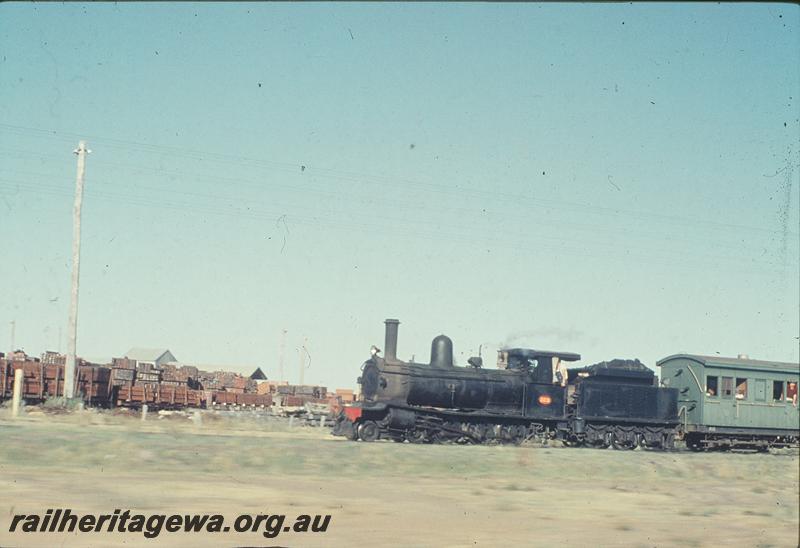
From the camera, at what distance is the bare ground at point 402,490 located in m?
12.0

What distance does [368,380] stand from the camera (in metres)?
29.4

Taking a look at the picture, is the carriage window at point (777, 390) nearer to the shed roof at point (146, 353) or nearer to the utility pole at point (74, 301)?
the utility pole at point (74, 301)

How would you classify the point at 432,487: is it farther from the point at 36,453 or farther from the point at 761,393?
the point at 761,393

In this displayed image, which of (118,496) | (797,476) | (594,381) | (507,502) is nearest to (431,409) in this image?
(594,381)

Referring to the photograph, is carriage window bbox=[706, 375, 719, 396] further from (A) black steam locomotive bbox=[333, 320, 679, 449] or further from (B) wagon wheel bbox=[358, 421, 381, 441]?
(B) wagon wheel bbox=[358, 421, 381, 441]

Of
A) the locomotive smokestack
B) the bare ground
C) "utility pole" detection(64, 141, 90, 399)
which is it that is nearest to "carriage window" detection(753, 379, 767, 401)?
the bare ground

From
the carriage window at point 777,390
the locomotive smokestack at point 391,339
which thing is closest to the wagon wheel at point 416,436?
the locomotive smokestack at point 391,339

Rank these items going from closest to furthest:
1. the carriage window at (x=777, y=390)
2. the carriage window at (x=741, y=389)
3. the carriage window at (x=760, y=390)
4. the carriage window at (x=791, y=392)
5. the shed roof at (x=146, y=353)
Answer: the carriage window at (x=741, y=389), the carriage window at (x=760, y=390), the carriage window at (x=777, y=390), the carriage window at (x=791, y=392), the shed roof at (x=146, y=353)

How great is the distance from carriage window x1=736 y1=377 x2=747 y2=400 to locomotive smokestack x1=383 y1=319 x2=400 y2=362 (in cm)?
1198

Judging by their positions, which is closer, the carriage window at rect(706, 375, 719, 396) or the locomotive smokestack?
the locomotive smokestack

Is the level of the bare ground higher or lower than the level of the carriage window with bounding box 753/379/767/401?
lower

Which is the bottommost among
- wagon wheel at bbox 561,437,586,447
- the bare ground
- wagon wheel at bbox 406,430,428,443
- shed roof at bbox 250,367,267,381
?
shed roof at bbox 250,367,267,381

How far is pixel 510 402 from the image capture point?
2936cm

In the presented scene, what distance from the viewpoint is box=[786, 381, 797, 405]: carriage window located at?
31.7 m
